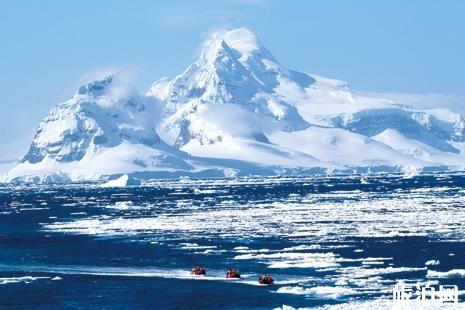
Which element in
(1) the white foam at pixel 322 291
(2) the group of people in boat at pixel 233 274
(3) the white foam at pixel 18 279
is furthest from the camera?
(3) the white foam at pixel 18 279

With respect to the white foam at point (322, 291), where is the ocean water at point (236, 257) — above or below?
above

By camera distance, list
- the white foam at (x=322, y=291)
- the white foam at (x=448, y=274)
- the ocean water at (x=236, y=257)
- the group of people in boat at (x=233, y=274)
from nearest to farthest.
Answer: the white foam at (x=322, y=291) → the ocean water at (x=236, y=257) → the group of people in boat at (x=233, y=274) → the white foam at (x=448, y=274)

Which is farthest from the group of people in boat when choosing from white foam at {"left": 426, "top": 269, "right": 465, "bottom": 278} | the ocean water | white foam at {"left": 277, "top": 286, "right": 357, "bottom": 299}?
white foam at {"left": 426, "top": 269, "right": 465, "bottom": 278}

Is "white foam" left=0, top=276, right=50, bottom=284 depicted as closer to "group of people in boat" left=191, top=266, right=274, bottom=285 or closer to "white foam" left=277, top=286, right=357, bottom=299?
"group of people in boat" left=191, top=266, right=274, bottom=285

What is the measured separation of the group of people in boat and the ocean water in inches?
21.7

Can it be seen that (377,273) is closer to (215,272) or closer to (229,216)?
(215,272)

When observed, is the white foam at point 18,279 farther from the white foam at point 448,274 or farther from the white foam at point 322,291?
the white foam at point 448,274

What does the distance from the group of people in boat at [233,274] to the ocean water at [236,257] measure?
1.81ft

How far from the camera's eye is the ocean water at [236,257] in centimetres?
6266

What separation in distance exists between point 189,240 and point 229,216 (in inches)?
1356

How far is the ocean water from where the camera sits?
2467 inches

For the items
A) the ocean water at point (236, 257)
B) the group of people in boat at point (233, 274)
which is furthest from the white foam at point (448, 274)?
the group of people in boat at point (233, 274)

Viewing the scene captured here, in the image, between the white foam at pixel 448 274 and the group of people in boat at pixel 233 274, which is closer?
the group of people in boat at pixel 233 274

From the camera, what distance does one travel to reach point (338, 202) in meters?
158
